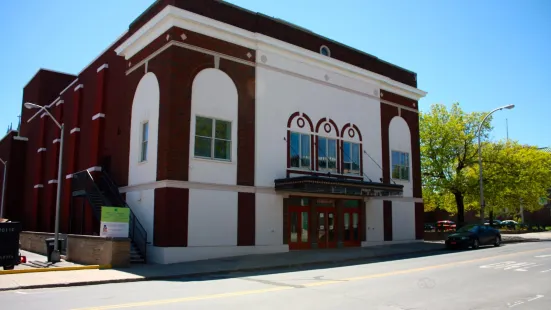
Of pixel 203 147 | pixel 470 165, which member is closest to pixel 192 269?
pixel 203 147

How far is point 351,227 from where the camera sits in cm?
2775

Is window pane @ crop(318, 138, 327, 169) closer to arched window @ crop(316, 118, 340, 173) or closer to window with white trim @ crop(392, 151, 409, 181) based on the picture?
arched window @ crop(316, 118, 340, 173)

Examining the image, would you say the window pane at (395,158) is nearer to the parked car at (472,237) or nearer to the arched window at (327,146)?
the arched window at (327,146)

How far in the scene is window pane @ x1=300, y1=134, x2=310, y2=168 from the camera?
2559cm

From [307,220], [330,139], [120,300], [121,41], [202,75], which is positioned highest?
[121,41]

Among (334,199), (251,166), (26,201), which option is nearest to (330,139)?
(334,199)

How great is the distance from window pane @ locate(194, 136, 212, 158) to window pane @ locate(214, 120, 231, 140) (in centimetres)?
54

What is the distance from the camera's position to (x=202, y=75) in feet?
72.3

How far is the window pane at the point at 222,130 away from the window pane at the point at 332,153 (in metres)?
6.89

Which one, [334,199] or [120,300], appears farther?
[334,199]

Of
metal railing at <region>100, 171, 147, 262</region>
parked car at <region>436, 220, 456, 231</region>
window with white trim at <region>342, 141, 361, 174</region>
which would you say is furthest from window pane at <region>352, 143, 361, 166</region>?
parked car at <region>436, 220, 456, 231</region>

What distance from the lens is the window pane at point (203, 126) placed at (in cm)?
2170

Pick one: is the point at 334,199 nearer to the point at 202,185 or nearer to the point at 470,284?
the point at 202,185

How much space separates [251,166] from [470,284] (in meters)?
12.9
